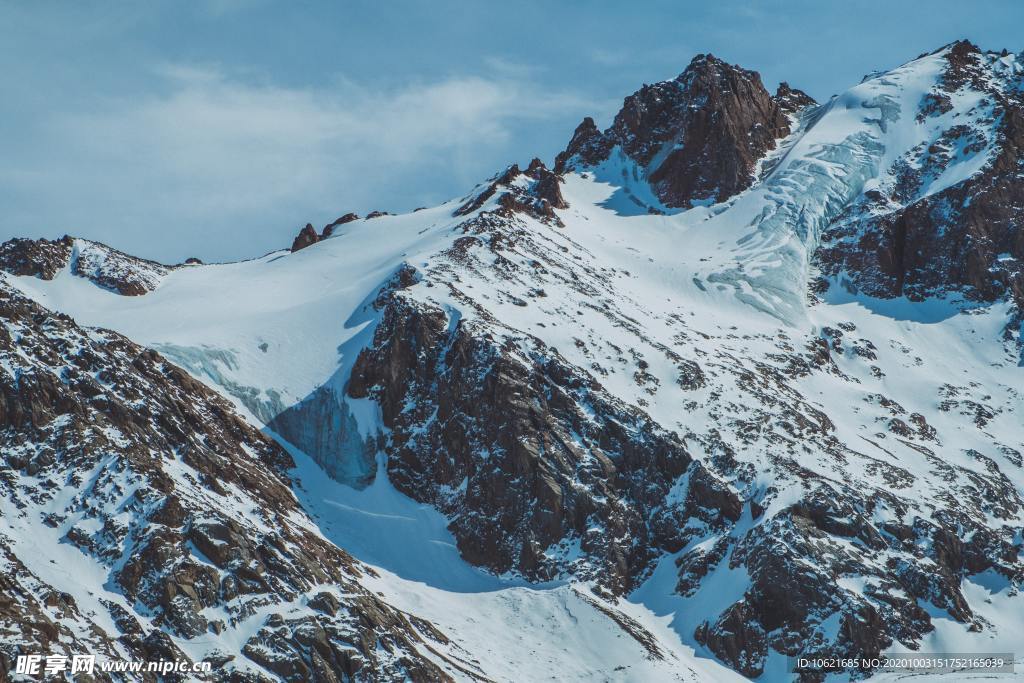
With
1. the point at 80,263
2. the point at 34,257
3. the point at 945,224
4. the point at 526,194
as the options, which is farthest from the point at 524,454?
the point at 945,224

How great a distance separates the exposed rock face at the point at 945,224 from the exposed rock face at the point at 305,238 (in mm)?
62213

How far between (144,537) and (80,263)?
59.2 metres

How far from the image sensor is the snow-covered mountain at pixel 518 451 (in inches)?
3829

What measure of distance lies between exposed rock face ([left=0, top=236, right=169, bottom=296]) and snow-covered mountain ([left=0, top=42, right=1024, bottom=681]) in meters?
0.34

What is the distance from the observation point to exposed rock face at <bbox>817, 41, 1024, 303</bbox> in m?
169

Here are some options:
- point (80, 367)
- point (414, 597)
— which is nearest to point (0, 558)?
point (80, 367)

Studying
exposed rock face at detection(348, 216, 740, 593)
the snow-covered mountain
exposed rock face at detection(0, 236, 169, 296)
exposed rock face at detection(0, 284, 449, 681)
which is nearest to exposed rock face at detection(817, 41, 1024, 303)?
the snow-covered mountain

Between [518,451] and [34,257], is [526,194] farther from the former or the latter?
[518,451]

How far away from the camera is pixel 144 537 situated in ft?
313

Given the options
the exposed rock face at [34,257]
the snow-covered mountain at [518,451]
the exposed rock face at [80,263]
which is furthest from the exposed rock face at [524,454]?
the exposed rock face at [34,257]

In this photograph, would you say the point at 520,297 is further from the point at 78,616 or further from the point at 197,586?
the point at 78,616

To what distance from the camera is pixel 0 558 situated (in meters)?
88.4

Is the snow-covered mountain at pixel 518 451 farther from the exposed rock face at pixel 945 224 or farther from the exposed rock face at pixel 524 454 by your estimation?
the exposed rock face at pixel 945 224

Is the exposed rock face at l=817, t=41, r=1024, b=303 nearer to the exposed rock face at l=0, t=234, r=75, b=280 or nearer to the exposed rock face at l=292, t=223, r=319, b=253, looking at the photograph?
the exposed rock face at l=292, t=223, r=319, b=253
